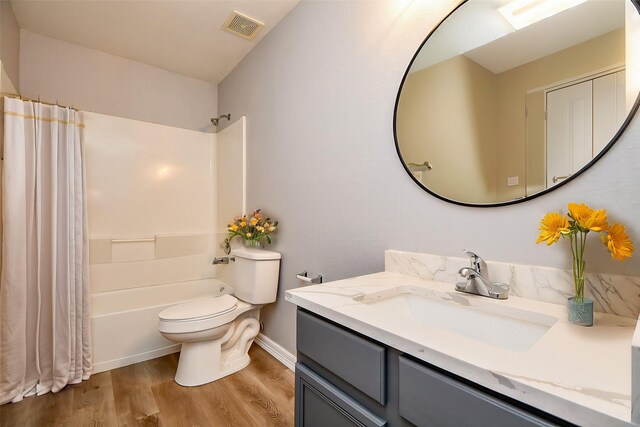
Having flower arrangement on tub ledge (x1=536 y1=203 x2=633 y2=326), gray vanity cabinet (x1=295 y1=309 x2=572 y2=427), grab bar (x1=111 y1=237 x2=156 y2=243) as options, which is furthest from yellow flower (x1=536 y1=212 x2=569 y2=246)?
grab bar (x1=111 y1=237 x2=156 y2=243)

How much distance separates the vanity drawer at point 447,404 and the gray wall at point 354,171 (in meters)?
0.59

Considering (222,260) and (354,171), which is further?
(222,260)

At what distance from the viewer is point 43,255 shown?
1881mm

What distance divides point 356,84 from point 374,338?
4.22 ft

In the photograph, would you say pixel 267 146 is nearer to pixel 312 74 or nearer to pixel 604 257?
pixel 312 74

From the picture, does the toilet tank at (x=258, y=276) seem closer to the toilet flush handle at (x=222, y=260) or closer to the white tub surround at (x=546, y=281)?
the toilet flush handle at (x=222, y=260)

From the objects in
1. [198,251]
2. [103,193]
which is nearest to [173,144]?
[103,193]

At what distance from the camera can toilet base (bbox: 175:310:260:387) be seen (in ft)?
6.09

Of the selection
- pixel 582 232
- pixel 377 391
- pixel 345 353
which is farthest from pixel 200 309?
pixel 582 232

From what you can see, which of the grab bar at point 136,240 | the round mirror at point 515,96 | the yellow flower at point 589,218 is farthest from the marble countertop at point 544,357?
the grab bar at point 136,240

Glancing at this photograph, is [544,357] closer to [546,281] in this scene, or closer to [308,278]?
[546,281]

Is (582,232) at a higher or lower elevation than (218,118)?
lower

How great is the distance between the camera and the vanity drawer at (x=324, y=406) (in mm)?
762

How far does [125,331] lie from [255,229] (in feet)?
3.84
